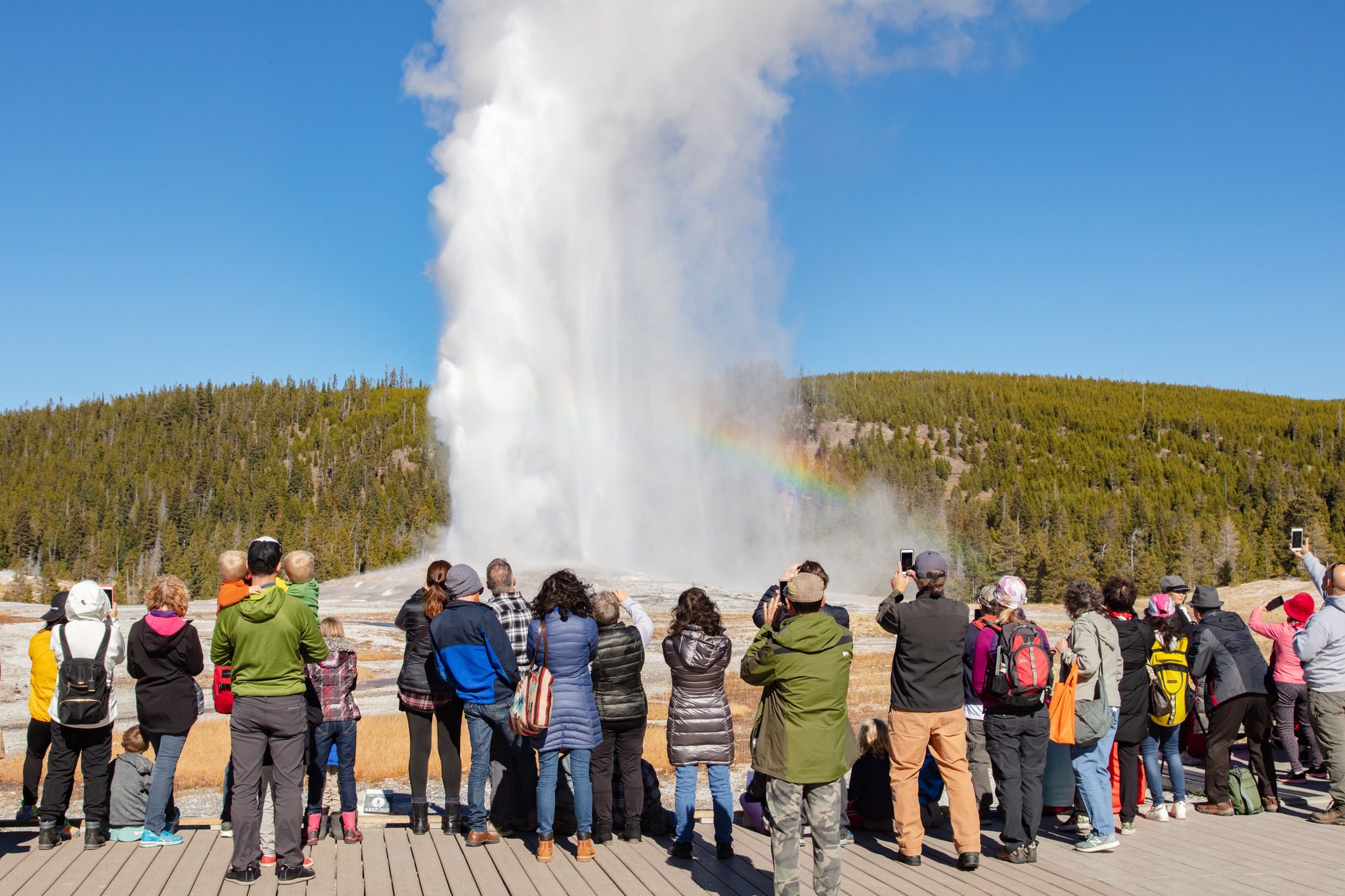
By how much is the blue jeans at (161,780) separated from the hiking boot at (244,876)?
88 cm

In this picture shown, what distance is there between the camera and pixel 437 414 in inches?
1902

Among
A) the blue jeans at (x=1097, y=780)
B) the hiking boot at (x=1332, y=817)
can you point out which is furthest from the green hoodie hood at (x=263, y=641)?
the hiking boot at (x=1332, y=817)

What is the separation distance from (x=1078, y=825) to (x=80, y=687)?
6805 millimetres

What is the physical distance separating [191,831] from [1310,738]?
9.93m

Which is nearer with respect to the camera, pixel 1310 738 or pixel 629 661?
pixel 629 661

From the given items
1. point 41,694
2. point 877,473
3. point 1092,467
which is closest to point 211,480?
point 877,473

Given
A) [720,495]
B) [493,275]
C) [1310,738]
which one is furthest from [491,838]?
[720,495]

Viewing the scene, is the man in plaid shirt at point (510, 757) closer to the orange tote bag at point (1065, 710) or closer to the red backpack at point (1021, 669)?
the red backpack at point (1021, 669)

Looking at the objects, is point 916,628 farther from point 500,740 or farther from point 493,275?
point 493,275


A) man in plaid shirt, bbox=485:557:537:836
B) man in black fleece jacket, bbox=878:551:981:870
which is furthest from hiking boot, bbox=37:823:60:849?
man in black fleece jacket, bbox=878:551:981:870

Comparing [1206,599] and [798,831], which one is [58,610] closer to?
[798,831]

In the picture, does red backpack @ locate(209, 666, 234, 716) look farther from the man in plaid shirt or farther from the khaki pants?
the khaki pants

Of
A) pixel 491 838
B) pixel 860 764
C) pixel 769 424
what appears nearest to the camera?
pixel 491 838

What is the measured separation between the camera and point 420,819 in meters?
6.69
